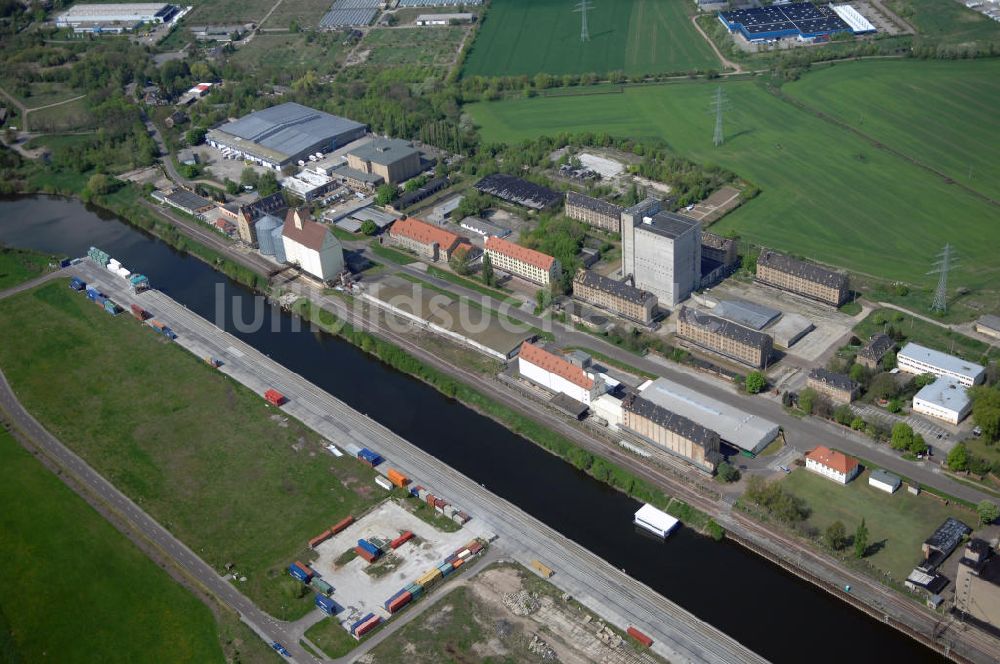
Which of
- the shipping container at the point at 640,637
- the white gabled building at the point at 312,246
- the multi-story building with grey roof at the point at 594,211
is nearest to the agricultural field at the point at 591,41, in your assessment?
the multi-story building with grey roof at the point at 594,211

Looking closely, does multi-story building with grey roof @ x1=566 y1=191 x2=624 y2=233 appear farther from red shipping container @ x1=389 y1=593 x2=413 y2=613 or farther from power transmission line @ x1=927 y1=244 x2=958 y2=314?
red shipping container @ x1=389 y1=593 x2=413 y2=613

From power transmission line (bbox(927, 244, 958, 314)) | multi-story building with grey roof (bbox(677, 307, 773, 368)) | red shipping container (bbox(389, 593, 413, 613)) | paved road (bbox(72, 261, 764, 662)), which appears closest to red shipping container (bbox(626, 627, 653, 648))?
paved road (bbox(72, 261, 764, 662))

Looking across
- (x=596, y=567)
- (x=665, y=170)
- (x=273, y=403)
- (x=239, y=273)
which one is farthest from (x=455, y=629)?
(x=665, y=170)

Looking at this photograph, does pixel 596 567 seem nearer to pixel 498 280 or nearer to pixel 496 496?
pixel 496 496

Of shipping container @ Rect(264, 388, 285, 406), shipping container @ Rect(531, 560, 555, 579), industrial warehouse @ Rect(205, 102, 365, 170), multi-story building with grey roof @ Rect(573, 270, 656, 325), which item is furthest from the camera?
industrial warehouse @ Rect(205, 102, 365, 170)

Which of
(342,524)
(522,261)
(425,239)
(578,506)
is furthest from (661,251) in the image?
(342,524)
